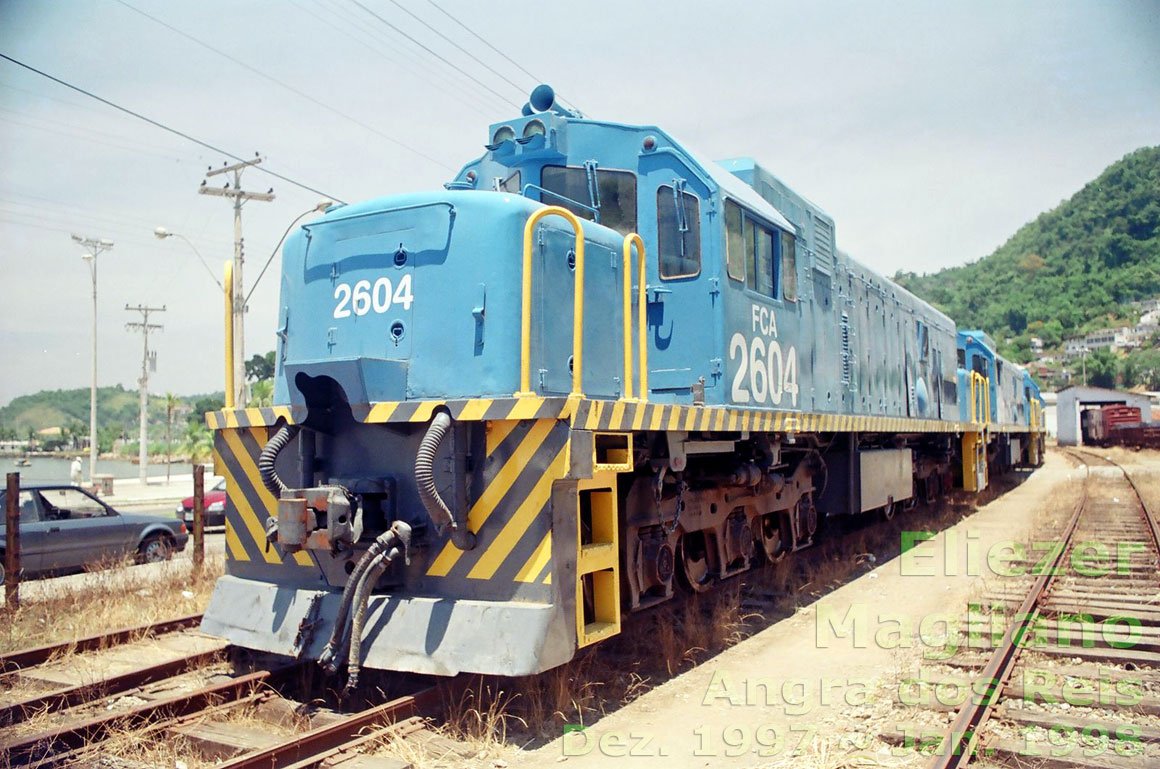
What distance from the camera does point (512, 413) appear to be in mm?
4359

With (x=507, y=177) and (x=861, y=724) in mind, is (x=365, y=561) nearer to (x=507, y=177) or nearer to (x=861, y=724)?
(x=861, y=724)

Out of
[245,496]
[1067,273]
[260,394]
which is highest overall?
[1067,273]

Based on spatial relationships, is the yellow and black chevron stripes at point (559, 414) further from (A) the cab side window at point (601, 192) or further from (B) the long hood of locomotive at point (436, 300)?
(A) the cab side window at point (601, 192)

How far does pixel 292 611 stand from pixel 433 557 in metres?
0.94

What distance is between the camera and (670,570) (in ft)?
19.3

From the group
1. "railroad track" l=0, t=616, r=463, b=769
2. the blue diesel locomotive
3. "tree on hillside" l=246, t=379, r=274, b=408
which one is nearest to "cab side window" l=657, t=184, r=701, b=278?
the blue diesel locomotive

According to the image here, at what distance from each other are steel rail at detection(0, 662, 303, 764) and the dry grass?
7.36 feet

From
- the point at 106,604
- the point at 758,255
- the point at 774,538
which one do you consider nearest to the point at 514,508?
the point at 758,255

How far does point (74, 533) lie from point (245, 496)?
20.7ft

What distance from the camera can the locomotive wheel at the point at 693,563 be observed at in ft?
21.3

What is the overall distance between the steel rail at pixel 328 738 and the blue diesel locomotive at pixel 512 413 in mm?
261

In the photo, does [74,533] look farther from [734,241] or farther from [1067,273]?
[1067,273]

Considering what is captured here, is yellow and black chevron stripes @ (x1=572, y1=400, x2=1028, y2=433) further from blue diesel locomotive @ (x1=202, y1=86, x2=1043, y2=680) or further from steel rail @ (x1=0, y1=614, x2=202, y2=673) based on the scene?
steel rail @ (x1=0, y1=614, x2=202, y2=673)

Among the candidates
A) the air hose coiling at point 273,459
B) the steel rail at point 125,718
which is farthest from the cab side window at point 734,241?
the steel rail at point 125,718
